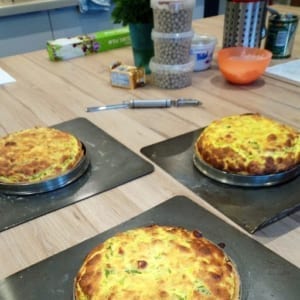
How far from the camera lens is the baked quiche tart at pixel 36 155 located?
0.65 m

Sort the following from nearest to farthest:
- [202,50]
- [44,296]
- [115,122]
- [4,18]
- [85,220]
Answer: [44,296]
[85,220]
[115,122]
[202,50]
[4,18]

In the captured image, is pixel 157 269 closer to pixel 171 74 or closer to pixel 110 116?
pixel 110 116

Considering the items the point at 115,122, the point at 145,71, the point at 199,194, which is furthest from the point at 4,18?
the point at 199,194

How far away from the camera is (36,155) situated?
2.23ft

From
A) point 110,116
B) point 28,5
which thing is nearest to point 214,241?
point 110,116

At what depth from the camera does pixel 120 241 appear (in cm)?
50

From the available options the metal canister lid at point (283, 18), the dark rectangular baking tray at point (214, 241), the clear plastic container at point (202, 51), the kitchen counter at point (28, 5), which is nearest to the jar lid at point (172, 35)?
the clear plastic container at point (202, 51)

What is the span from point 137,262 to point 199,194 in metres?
0.20

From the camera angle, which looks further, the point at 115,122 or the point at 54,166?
the point at 115,122

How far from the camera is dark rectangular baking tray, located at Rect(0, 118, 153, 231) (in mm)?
611

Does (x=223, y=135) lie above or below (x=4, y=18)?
above

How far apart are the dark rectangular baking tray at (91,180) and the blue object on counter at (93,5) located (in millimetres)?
1617

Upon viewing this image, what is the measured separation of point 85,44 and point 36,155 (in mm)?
820

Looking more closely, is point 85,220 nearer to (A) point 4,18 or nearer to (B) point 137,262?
(B) point 137,262
